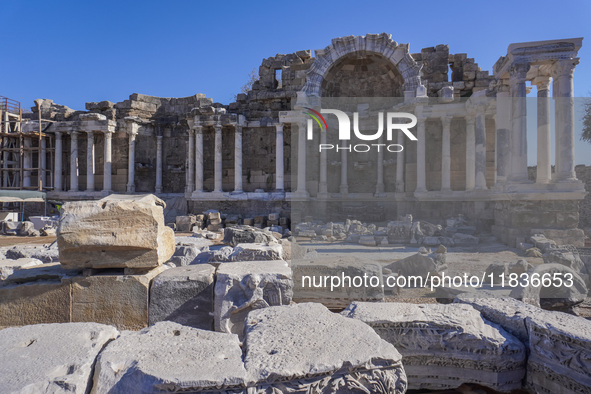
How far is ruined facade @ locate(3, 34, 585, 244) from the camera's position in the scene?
1079 cm

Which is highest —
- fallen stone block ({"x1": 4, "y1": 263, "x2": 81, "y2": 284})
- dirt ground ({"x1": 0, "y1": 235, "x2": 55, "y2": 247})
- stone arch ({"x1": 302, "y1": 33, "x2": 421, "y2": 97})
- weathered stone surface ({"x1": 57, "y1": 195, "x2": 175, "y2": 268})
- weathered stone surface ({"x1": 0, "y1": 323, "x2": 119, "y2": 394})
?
stone arch ({"x1": 302, "y1": 33, "x2": 421, "y2": 97})

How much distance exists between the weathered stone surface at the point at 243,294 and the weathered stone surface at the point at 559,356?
2.12m

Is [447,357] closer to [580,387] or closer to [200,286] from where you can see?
[580,387]

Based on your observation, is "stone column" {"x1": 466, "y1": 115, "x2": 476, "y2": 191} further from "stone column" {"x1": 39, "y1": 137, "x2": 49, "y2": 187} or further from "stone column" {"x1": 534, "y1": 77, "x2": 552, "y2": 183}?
"stone column" {"x1": 39, "y1": 137, "x2": 49, "y2": 187}

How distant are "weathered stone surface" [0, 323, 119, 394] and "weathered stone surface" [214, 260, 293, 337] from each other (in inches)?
36.2

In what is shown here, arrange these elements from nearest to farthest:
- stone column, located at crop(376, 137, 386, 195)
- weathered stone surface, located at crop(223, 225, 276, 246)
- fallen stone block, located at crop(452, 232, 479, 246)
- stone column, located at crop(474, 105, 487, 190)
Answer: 1. weathered stone surface, located at crop(223, 225, 276, 246)
2. fallen stone block, located at crop(452, 232, 479, 246)
3. stone column, located at crop(474, 105, 487, 190)
4. stone column, located at crop(376, 137, 386, 195)

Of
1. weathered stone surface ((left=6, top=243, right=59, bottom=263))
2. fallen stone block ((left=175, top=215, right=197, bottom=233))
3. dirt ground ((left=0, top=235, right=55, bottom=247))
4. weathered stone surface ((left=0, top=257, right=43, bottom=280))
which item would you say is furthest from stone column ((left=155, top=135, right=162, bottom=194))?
weathered stone surface ((left=0, top=257, right=43, bottom=280))

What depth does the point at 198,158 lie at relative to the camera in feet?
51.5

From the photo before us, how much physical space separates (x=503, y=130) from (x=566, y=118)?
5.64 ft

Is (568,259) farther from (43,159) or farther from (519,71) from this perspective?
(43,159)

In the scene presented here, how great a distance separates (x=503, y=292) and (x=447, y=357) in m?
2.81

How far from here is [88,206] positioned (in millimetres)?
3244

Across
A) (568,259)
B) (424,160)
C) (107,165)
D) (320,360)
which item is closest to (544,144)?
(424,160)

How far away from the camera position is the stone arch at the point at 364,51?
46.5ft
